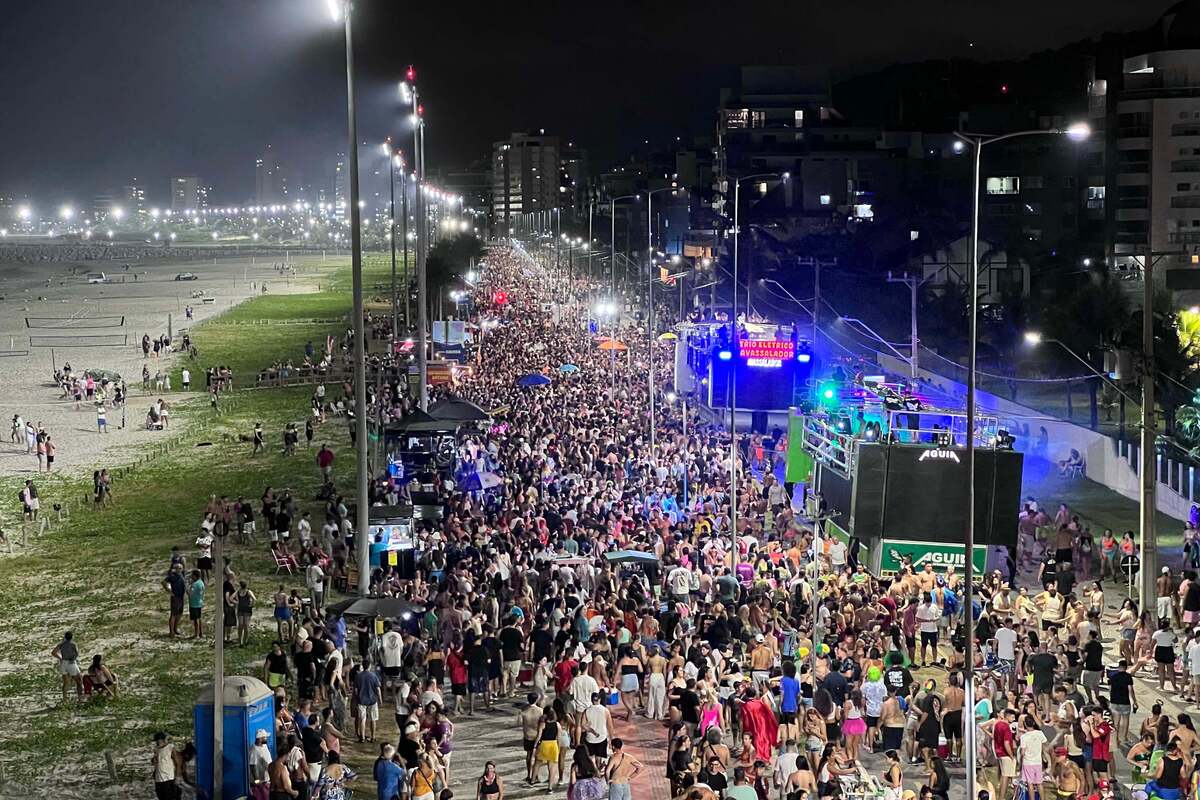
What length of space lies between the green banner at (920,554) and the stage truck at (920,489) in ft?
0.06

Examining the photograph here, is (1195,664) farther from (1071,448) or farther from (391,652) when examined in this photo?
(1071,448)

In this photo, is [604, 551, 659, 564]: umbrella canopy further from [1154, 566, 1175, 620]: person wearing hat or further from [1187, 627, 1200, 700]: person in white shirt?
[1187, 627, 1200, 700]: person in white shirt

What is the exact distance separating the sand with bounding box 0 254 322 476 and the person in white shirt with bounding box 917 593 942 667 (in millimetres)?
31844

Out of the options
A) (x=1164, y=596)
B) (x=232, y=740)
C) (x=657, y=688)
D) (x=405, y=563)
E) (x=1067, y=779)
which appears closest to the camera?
(x=1067, y=779)

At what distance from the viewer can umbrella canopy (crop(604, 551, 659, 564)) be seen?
26766 millimetres

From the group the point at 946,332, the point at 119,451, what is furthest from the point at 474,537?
the point at 946,332

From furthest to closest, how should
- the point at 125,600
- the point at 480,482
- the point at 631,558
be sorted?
the point at 480,482 → the point at 125,600 → the point at 631,558

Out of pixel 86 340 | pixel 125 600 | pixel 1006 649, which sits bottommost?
pixel 125 600

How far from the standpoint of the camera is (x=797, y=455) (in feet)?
106

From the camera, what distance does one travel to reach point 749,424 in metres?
47.8

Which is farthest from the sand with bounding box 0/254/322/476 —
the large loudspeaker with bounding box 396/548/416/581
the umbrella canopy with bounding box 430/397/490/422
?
the large loudspeaker with bounding box 396/548/416/581

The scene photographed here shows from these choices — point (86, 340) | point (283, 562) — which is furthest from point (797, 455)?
point (86, 340)

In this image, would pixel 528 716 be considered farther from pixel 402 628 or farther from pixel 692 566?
pixel 692 566

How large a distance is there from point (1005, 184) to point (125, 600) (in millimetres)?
78068
